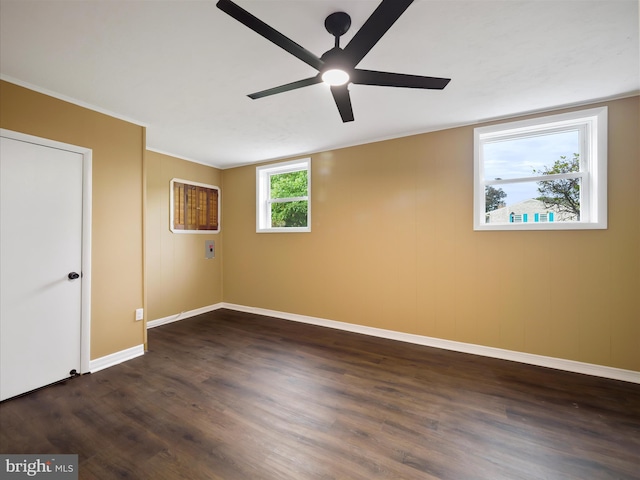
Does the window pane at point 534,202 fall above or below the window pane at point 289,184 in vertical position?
below

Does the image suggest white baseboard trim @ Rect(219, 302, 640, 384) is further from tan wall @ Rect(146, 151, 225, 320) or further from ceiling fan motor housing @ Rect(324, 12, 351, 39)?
ceiling fan motor housing @ Rect(324, 12, 351, 39)

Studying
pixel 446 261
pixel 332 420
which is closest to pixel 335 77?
pixel 332 420

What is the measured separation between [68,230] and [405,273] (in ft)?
11.9

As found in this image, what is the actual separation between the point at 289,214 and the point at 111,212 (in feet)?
7.86

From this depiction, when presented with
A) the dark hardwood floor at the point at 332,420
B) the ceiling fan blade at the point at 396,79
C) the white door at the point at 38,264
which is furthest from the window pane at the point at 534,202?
the white door at the point at 38,264

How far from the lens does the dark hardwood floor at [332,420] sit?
1603 millimetres

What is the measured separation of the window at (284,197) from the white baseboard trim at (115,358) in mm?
2397

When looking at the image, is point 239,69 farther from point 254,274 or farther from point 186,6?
point 254,274

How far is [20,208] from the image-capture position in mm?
2262

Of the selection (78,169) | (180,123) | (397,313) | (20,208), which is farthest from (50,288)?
(397,313)

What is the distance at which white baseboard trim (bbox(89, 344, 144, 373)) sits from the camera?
2.71 metres

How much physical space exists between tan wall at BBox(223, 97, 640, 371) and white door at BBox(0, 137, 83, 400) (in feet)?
8.26

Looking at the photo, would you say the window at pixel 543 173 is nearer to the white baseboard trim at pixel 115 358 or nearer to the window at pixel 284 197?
the window at pixel 284 197

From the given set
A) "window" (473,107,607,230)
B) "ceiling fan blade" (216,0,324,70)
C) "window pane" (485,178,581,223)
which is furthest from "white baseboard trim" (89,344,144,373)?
"window pane" (485,178,581,223)
